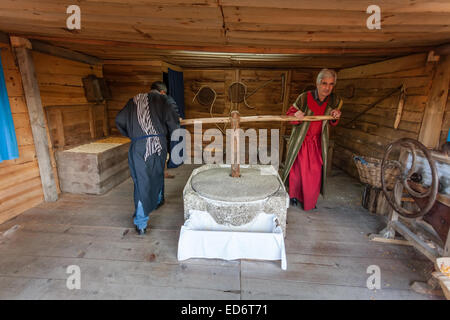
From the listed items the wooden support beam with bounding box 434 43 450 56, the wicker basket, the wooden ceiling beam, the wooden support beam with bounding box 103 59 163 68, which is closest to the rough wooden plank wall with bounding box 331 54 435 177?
the wooden support beam with bounding box 434 43 450 56

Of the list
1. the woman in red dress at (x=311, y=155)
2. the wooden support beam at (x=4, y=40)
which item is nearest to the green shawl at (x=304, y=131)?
the woman in red dress at (x=311, y=155)

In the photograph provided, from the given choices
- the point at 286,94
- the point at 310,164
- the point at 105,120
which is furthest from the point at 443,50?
the point at 105,120

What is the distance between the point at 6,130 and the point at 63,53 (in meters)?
1.44

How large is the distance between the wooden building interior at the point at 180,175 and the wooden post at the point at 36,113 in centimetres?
2

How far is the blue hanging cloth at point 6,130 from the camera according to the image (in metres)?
2.49

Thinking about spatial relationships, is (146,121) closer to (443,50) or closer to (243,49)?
(243,49)

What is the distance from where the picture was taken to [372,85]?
395cm

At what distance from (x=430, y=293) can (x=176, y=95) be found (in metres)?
4.72

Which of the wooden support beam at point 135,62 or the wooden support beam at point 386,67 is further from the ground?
the wooden support beam at point 135,62

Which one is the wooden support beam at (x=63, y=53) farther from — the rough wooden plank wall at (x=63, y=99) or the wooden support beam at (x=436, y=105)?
the wooden support beam at (x=436, y=105)

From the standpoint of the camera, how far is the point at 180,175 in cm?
443

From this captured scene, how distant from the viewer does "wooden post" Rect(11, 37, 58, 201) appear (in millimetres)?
2723

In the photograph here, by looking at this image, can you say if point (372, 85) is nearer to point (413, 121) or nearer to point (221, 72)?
point (413, 121)

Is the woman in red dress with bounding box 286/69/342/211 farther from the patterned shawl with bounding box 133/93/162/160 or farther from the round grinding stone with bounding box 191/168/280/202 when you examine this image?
the patterned shawl with bounding box 133/93/162/160
